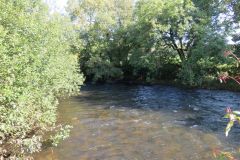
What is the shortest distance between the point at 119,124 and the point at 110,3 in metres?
35.9

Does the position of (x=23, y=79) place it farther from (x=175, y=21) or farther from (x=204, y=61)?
(x=175, y=21)

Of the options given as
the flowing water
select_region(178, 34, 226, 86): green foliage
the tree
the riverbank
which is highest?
the tree

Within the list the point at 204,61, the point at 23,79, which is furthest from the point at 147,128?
the point at 204,61

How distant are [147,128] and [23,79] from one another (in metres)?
9.25

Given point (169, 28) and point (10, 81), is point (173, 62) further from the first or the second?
point (10, 81)

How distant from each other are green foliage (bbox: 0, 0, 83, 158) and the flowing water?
1958mm

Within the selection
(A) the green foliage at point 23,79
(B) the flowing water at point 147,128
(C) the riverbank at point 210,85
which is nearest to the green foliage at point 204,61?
(C) the riverbank at point 210,85

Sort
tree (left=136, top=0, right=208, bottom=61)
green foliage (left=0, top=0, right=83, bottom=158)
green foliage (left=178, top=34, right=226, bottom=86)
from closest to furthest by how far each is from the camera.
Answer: green foliage (left=0, top=0, right=83, bottom=158) < green foliage (left=178, top=34, right=226, bottom=86) < tree (left=136, top=0, right=208, bottom=61)

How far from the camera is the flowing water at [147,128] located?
14.8 meters

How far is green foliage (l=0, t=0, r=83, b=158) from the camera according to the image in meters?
10.8

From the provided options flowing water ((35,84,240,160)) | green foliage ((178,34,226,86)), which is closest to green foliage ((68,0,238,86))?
green foliage ((178,34,226,86))

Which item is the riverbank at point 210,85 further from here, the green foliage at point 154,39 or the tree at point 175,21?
the tree at point 175,21

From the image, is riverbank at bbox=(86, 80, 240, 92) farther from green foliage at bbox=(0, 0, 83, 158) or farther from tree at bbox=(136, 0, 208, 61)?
green foliage at bbox=(0, 0, 83, 158)

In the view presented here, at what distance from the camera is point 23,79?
11.8 m
